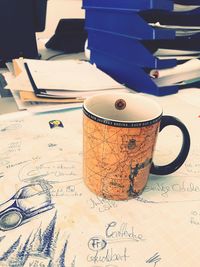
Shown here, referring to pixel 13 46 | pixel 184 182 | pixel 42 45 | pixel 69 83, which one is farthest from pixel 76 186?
pixel 42 45

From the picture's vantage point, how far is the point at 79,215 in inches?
11.2

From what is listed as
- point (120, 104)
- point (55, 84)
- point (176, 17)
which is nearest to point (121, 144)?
point (120, 104)

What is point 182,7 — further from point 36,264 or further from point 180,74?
point 36,264

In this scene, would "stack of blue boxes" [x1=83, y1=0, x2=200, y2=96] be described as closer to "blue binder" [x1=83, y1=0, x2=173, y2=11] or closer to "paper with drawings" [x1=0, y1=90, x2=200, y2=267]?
"blue binder" [x1=83, y1=0, x2=173, y2=11]

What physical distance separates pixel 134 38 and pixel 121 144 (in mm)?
392

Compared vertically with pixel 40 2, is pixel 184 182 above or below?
below

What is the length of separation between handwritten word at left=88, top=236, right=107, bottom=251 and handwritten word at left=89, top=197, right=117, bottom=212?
4 cm

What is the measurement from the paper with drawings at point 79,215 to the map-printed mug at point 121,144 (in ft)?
0.07

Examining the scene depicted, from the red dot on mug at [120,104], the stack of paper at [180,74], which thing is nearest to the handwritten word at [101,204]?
the red dot on mug at [120,104]

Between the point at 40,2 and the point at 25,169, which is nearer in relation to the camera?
the point at 25,169

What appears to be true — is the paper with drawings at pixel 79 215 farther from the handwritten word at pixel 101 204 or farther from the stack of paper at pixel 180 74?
the stack of paper at pixel 180 74

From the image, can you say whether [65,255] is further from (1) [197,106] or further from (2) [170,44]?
(2) [170,44]

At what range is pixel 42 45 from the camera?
42.2 inches

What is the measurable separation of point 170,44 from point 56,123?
0.38 meters
